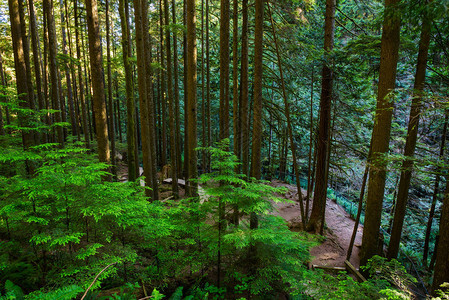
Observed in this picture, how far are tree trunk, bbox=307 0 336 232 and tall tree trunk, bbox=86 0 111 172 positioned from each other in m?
7.53

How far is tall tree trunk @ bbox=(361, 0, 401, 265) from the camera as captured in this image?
18.7 ft

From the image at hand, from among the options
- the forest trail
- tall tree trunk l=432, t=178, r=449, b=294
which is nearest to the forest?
tall tree trunk l=432, t=178, r=449, b=294

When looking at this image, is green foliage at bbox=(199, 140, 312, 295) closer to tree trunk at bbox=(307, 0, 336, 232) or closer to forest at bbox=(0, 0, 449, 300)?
forest at bbox=(0, 0, 449, 300)

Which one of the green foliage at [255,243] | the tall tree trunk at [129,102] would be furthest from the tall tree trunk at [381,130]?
the tall tree trunk at [129,102]

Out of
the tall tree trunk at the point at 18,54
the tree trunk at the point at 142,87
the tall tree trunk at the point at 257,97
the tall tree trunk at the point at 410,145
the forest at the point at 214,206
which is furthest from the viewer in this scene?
the tree trunk at the point at 142,87

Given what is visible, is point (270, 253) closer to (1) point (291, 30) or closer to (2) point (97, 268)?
(2) point (97, 268)

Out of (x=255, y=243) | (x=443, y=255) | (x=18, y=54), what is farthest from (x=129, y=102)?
(x=443, y=255)

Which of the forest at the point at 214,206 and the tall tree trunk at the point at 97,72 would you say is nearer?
the forest at the point at 214,206

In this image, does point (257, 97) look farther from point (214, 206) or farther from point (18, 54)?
point (18, 54)

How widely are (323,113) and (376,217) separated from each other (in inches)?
181

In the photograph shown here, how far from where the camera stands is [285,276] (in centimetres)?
442

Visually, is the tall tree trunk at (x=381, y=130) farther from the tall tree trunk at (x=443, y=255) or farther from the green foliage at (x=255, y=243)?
the green foliage at (x=255, y=243)

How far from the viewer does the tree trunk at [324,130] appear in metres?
8.78

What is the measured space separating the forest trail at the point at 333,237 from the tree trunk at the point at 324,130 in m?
0.95
